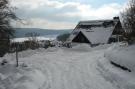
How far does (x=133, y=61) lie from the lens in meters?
14.4

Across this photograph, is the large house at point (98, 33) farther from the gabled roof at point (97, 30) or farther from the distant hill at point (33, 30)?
the distant hill at point (33, 30)

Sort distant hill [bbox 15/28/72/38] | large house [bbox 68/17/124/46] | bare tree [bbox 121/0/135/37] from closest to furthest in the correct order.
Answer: bare tree [bbox 121/0/135/37] < distant hill [bbox 15/28/72/38] < large house [bbox 68/17/124/46]

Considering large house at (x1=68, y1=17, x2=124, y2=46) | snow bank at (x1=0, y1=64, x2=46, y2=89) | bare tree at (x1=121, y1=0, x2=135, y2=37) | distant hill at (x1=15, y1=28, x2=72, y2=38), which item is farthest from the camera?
large house at (x1=68, y1=17, x2=124, y2=46)

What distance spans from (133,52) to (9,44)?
13730 mm

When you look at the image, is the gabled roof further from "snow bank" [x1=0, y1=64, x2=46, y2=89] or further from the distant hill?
"snow bank" [x1=0, y1=64, x2=46, y2=89]

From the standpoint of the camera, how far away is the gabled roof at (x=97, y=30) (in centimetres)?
6311

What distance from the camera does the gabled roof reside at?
63.1m

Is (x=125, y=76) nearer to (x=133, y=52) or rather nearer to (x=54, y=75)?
(x=133, y=52)

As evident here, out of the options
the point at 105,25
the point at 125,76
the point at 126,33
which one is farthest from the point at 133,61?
the point at 105,25

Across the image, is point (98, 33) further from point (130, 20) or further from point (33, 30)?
point (130, 20)

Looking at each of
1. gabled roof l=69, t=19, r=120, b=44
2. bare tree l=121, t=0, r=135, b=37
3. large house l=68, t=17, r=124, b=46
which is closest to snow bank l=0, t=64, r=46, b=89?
bare tree l=121, t=0, r=135, b=37

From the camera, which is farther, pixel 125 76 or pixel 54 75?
pixel 54 75

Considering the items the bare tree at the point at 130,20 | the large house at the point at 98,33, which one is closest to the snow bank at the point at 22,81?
the bare tree at the point at 130,20

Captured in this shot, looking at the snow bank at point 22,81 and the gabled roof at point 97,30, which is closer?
the snow bank at point 22,81
